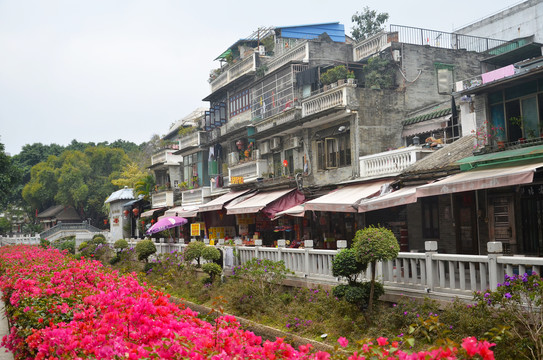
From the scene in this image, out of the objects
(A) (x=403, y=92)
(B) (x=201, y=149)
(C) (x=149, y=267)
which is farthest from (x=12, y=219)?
(A) (x=403, y=92)

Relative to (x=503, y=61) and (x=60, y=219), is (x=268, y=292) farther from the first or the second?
(x=60, y=219)

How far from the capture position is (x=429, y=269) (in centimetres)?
988

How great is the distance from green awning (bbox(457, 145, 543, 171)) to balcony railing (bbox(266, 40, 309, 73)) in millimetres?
13024

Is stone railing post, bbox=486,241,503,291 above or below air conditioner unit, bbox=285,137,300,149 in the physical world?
below

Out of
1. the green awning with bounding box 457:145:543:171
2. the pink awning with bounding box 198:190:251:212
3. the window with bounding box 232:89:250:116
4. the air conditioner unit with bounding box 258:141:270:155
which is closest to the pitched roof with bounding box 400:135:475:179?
the green awning with bounding box 457:145:543:171

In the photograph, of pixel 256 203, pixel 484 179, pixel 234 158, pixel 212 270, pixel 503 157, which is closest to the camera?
pixel 484 179

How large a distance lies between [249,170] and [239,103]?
558 centimetres

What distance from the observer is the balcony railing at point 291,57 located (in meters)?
25.7

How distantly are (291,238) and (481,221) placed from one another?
34.8 feet

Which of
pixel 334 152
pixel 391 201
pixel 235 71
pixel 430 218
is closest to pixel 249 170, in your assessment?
pixel 334 152

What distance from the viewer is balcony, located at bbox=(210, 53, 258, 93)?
29297mm

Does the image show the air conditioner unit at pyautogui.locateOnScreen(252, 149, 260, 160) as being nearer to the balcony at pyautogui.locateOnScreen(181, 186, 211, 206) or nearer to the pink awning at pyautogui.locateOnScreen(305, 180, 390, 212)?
the balcony at pyautogui.locateOnScreen(181, 186, 211, 206)

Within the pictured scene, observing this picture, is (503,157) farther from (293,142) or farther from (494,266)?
(293,142)

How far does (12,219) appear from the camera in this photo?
6750 cm
